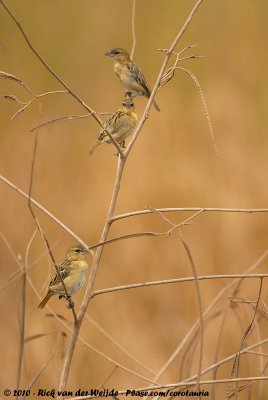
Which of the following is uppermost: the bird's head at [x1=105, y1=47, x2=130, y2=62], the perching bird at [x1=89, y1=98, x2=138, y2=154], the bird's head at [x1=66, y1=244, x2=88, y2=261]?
the bird's head at [x1=105, y1=47, x2=130, y2=62]

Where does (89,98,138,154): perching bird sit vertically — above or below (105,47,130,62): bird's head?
below

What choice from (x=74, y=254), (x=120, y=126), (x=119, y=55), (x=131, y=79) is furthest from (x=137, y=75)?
(x=74, y=254)

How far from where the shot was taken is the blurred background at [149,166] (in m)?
4.36

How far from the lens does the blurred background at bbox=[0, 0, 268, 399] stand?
4.36 metres

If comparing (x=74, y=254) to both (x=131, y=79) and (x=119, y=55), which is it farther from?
(x=119, y=55)

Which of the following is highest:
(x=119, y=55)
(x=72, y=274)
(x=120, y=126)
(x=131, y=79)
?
(x=119, y=55)

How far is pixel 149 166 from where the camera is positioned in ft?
15.7

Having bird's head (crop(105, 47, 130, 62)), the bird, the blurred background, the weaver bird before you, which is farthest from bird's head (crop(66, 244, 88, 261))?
the blurred background

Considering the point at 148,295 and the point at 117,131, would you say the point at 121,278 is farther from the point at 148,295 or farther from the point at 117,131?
the point at 117,131

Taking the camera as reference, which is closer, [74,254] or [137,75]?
[74,254]

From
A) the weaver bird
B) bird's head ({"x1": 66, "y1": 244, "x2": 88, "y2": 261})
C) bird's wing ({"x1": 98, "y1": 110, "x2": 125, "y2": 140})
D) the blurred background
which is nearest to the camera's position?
the weaver bird

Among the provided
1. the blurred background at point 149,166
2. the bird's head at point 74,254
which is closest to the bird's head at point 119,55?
the bird's head at point 74,254

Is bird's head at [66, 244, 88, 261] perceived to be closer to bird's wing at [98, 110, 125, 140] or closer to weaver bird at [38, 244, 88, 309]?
weaver bird at [38, 244, 88, 309]

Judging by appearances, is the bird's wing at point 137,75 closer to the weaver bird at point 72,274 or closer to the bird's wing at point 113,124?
the bird's wing at point 113,124
